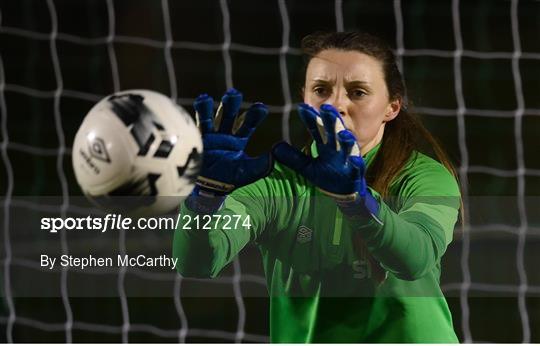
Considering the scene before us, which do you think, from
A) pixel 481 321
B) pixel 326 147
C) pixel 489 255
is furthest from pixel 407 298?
pixel 489 255

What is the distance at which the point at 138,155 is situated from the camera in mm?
1670

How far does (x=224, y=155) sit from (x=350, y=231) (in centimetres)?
31

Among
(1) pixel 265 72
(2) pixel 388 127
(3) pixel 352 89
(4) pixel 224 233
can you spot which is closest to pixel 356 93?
(3) pixel 352 89

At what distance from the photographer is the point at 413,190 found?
1.86 metres

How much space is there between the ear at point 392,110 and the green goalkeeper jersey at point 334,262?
0.30 feet

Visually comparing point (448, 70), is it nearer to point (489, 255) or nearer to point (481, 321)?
point (489, 255)

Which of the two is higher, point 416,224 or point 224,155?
point 224,155

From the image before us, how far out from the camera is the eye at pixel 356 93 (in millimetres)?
1881

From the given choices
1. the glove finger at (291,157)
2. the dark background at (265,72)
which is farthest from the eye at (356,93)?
the dark background at (265,72)

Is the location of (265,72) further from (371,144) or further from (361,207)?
(361,207)

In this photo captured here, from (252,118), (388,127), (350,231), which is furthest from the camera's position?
(388,127)

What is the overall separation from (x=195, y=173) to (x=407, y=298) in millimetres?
450

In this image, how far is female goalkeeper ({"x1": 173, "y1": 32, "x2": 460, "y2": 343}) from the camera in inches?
71.0

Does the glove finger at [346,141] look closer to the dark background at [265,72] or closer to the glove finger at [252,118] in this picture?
the glove finger at [252,118]
